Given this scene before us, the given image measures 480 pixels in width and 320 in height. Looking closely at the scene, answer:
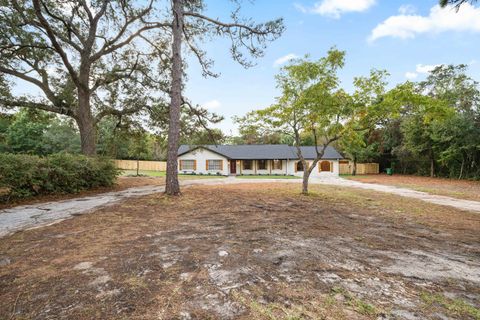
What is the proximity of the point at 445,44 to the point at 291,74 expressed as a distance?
26.0ft

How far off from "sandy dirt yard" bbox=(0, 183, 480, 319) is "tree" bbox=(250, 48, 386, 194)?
5.07 metres

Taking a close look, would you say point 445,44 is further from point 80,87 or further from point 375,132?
point 375,132

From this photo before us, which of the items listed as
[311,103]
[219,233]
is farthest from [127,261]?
[311,103]

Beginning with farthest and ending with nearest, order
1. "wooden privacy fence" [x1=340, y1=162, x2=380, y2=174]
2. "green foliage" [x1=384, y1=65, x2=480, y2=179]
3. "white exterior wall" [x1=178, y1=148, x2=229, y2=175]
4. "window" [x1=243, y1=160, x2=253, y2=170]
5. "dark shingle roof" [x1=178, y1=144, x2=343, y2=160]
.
Answer: 1. "wooden privacy fence" [x1=340, y1=162, x2=380, y2=174]
2. "window" [x1=243, y1=160, x2=253, y2=170]
3. "dark shingle roof" [x1=178, y1=144, x2=343, y2=160]
4. "white exterior wall" [x1=178, y1=148, x2=229, y2=175]
5. "green foliage" [x1=384, y1=65, x2=480, y2=179]

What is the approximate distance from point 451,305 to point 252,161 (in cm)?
2647

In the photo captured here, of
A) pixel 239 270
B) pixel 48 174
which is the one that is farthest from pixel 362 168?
pixel 48 174

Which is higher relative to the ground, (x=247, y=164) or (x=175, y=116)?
(x=175, y=116)

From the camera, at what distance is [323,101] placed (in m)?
8.65

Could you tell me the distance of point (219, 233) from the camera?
4000 mm

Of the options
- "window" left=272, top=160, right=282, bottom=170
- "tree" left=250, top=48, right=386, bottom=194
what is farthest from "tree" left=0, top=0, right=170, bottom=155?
"window" left=272, top=160, right=282, bottom=170

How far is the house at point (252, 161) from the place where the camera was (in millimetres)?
26125

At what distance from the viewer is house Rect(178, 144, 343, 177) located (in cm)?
2612

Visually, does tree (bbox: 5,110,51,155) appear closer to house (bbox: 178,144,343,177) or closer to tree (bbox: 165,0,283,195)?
house (bbox: 178,144,343,177)

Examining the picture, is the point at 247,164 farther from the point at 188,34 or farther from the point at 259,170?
the point at 188,34
